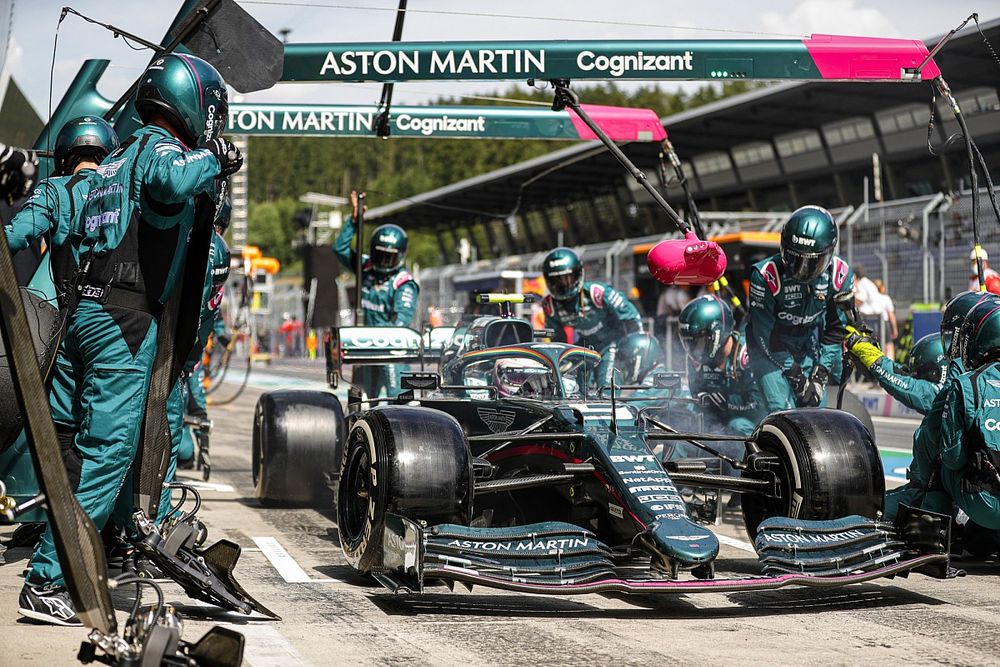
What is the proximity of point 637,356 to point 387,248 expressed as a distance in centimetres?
285

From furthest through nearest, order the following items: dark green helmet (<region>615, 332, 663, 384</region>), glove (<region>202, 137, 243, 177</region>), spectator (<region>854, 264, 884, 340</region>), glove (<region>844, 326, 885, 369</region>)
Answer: spectator (<region>854, 264, 884, 340</region>) < dark green helmet (<region>615, 332, 663, 384</region>) < glove (<region>844, 326, 885, 369</region>) < glove (<region>202, 137, 243, 177</region>)

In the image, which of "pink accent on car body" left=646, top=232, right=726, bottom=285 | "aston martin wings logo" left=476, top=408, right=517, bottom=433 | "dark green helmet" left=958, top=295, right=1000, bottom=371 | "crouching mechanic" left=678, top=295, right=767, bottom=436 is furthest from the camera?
"crouching mechanic" left=678, top=295, right=767, bottom=436

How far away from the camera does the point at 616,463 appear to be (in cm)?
582

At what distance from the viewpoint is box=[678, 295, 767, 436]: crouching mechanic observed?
909 cm

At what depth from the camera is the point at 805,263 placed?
8719mm

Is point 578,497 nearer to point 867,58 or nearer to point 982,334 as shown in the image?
point 982,334

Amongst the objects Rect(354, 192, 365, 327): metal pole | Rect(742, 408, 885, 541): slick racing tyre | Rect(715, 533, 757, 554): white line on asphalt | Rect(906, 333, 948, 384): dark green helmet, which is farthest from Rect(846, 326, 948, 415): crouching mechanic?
Rect(354, 192, 365, 327): metal pole

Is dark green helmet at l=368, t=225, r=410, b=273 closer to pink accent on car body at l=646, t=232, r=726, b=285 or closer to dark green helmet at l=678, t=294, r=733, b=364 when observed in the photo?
dark green helmet at l=678, t=294, r=733, b=364

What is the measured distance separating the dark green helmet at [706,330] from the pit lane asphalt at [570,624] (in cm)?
277

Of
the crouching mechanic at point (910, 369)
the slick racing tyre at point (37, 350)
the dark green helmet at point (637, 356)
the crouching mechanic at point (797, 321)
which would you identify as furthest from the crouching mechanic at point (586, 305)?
the slick racing tyre at point (37, 350)

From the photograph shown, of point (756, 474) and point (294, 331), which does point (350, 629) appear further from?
point (294, 331)

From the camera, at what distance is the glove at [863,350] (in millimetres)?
7648

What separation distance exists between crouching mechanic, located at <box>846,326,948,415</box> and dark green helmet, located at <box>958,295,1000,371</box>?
0.48m

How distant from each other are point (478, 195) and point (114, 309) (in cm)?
3439
